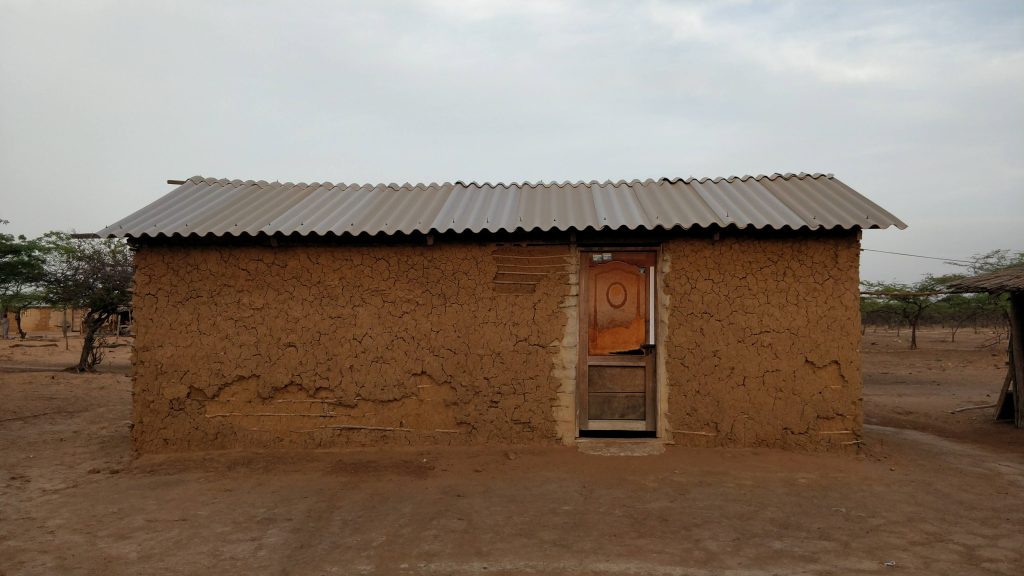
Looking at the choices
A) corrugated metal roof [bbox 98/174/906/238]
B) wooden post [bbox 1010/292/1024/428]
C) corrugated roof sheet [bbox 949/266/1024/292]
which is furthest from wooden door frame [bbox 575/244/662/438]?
wooden post [bbox 1010/292/1024/428]

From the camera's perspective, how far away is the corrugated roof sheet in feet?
23.6

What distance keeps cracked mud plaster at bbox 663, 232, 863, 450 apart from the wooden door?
43 cm

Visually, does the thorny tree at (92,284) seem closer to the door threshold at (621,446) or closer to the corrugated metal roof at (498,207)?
the corrugated metal roof at (498,207)

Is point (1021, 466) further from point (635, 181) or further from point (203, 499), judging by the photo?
point (203, 499)

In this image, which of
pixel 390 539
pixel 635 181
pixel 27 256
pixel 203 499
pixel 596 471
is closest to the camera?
pixel 390 539

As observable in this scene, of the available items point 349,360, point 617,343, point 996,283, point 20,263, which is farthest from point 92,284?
point 996,283

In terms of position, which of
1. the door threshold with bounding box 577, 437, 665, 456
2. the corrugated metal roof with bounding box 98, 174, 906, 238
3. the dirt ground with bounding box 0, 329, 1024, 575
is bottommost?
the dirt ground with bounding box 0, 329, 1024, 575

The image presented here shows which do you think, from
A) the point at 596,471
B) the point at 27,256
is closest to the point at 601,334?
the point at 596,471

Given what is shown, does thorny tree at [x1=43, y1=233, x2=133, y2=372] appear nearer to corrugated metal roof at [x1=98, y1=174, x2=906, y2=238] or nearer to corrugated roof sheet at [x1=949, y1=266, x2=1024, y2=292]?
corrugated metal roof at [x1=98, y1=174, x2=906, y2=238]

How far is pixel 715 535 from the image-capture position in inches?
149

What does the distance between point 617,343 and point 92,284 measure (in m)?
12.0

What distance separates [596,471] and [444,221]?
2702 millimetres

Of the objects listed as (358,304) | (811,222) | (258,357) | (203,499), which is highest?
(811,222)

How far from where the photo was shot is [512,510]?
14.0ft
